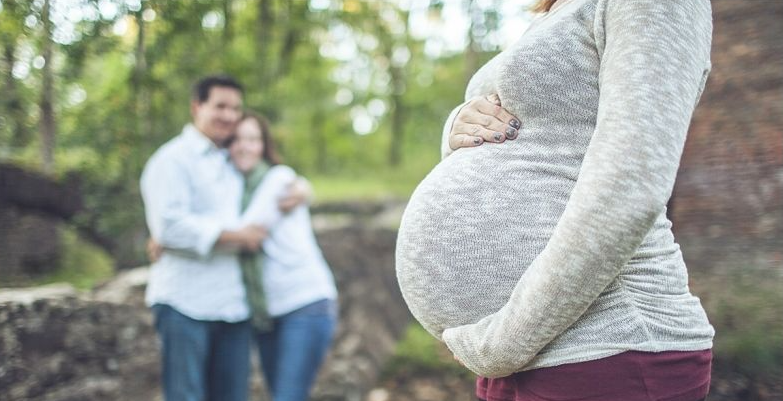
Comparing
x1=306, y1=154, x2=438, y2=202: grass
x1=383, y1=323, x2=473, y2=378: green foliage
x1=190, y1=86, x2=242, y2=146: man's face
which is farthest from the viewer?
x1=306, y1=154, x2=438, y2=202: grass

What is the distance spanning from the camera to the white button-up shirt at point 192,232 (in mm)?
3117

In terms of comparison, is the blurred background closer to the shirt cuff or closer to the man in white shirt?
the man in white shirt

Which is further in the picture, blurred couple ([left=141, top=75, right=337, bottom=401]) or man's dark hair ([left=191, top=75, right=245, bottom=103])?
man's dark hair ([left=191, top=75, right=245, bottom=103])

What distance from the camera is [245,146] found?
11.6 ft

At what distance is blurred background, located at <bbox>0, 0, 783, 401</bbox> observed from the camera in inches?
118

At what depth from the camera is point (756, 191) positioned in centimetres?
331

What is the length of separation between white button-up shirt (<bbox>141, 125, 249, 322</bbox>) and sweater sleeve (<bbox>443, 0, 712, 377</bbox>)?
93.5 inches

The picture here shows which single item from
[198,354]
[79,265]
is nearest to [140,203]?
[79,265]

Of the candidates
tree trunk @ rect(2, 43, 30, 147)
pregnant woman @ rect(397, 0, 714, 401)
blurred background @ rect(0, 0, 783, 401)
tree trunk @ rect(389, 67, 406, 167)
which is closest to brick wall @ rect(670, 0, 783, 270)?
blurred background @ rect(0, 0, 783, 401)

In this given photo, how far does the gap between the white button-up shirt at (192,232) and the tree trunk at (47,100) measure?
63 centimetres

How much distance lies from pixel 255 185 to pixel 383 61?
444 inches

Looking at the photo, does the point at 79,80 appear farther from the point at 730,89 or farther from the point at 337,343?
the point at 730,89

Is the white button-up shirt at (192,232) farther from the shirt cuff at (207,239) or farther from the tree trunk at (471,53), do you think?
the tree trunk at (471,53)

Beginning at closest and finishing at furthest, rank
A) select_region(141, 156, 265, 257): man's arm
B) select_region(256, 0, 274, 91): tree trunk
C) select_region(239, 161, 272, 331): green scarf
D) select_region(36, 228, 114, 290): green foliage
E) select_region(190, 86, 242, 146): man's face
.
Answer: select_region(141, 156, 265, 257): man's arm → select_region(239, 161, 272, 331): green scarf → select_region(190, 86, 242, 146): man's face → select_region(36, 228, 114, 290): green foliage → select_region(256, 0, 274, 91): tree trunk
